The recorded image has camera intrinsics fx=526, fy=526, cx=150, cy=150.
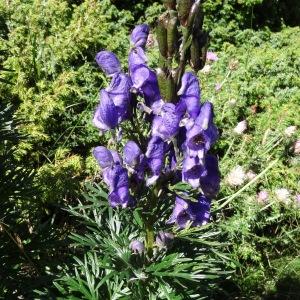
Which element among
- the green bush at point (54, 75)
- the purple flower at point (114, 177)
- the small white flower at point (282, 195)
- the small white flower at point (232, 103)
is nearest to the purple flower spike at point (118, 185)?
the purple flower at point (114, 177)

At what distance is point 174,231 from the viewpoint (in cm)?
153

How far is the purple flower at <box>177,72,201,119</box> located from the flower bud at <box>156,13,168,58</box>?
85mm

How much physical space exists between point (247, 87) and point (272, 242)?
1.16 meters

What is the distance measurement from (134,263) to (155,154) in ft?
1.20

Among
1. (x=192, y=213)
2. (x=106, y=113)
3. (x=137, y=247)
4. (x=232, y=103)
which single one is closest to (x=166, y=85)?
(x=106, y=113)

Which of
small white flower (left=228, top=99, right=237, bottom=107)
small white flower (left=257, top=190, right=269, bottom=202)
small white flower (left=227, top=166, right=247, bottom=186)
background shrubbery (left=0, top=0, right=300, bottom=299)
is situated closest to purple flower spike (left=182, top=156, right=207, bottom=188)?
background shrubbery (left=0, top=0, right=300, bottom=299)

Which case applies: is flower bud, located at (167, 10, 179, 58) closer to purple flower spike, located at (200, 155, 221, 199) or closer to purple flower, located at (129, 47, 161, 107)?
purple flower, located at (129, 47, 161, 107)

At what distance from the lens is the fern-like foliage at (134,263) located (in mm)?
1470

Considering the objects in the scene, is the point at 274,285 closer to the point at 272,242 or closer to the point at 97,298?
the point at 272,242

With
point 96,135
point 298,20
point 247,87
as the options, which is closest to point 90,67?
point 96,135

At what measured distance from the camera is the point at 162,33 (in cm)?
121

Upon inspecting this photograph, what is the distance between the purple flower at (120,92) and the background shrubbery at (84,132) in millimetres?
817

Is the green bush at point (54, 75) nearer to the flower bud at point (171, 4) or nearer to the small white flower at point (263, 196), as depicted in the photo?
the small white flower at point (263, 196)

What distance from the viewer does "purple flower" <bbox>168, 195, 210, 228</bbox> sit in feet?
4.73
